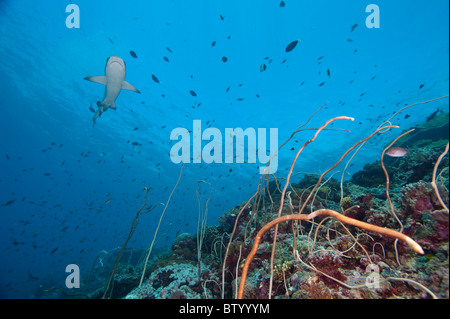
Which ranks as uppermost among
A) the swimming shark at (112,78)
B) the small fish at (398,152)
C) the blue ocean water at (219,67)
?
the blue ocean water at (219,67)

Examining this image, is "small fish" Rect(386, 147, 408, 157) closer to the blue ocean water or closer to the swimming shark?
the blue ocean water

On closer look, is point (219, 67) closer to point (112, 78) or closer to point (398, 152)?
point (112, 78)

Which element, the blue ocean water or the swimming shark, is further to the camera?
the blue ocean water

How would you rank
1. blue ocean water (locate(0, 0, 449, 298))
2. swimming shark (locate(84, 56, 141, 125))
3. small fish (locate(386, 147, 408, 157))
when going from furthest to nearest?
blue ocean water (locate(0, 0, 449, 298))
swimming shark (locate(84, 56, 141, 125))
small fish (locate(386, 147, 408, 157))

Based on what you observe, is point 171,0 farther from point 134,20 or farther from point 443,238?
point 443,238

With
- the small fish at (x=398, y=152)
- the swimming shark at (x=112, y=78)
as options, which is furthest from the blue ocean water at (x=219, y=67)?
the small fish at (x=398, y=152)

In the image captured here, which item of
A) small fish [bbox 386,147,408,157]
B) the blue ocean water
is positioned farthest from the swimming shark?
small fish [bbox 386,147,408,157]

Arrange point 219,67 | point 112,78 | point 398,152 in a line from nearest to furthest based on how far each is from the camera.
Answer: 1. point 398,152
2. point 112,78
3. point 219,67

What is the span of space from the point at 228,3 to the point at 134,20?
9.96 meters

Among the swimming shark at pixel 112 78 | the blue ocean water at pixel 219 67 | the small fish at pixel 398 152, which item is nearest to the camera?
the small fish at pixel 398 152

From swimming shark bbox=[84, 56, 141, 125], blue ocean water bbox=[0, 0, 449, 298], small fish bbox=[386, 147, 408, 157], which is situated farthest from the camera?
blue ocean water bbox=[0, 0, 449, 298]

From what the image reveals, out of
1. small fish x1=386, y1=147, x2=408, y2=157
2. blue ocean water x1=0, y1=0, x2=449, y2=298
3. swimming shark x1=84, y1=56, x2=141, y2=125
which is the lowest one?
small fish x1=386, y1=147, x2=408, y2=157

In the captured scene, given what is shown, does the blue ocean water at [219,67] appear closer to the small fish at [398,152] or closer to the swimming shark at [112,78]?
the swimming shark at [112,78]

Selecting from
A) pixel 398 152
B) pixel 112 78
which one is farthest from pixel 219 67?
pixel 398 152
